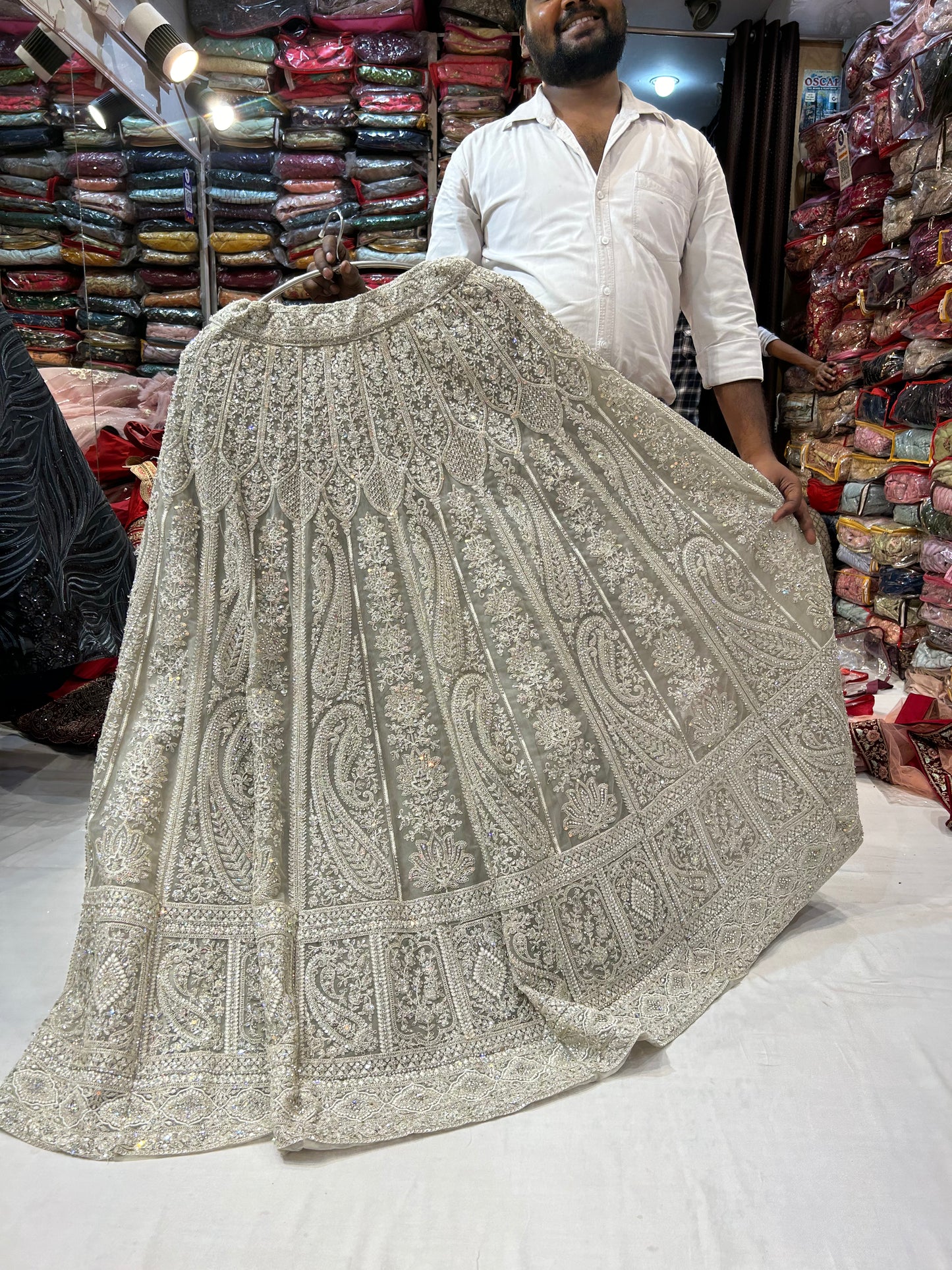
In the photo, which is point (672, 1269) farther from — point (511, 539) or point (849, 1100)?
point (511, 539)

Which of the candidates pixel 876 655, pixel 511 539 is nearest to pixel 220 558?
pixel 511 539

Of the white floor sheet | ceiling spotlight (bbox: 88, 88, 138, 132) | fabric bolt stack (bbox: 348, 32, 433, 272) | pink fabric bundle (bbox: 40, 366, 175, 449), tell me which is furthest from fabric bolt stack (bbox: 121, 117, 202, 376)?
the white floor sheet

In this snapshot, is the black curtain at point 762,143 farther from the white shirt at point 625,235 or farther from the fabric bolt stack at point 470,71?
the white shirt at point 625,235

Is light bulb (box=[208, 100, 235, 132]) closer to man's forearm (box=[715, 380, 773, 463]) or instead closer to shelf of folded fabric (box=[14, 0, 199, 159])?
shelf of folded fabric (box=[14, 0, 199, 159])

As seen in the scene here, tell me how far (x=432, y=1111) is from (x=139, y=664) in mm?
679

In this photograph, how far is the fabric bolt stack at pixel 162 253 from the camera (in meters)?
3.58

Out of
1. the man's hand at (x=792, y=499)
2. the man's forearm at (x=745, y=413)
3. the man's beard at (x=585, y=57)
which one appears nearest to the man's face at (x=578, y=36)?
the man's beard at (x=585, y=57)

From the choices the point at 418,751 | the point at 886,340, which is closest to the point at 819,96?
the point at 886,340

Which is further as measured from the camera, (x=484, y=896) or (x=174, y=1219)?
(x=484, y=896)

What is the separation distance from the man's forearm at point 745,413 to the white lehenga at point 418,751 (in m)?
0.32

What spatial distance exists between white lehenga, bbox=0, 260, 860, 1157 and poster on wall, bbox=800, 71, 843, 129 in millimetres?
3188

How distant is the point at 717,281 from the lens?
1.75 metres

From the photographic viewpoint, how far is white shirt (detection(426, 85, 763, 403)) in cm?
166

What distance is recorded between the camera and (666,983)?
125 centimetres
